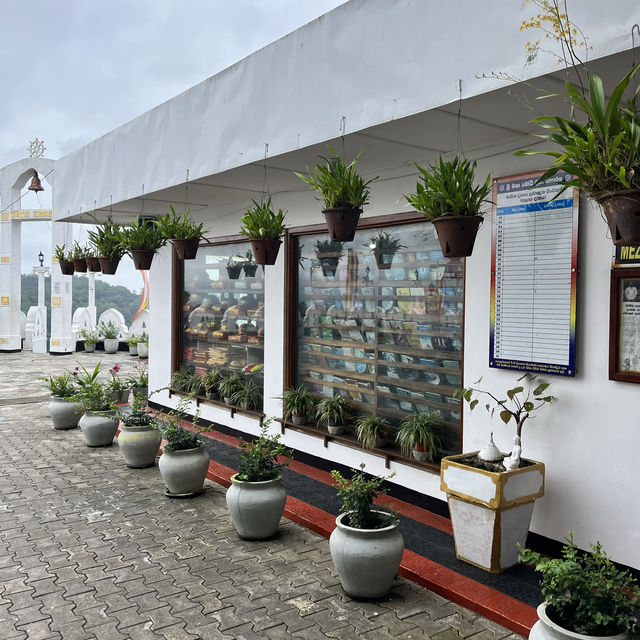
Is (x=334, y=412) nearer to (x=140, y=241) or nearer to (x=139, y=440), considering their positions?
(x=139, y=440)

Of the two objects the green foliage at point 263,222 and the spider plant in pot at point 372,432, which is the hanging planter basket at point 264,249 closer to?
the green foliage at point 263,222

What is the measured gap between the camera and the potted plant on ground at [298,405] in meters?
7.19

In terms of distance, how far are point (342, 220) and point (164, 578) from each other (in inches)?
114

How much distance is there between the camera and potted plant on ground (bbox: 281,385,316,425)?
23.6ft

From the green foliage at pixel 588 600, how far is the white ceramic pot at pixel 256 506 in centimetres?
255

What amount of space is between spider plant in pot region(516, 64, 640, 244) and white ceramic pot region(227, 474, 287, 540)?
10.8ft

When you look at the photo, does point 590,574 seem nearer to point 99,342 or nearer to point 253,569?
point 253,569

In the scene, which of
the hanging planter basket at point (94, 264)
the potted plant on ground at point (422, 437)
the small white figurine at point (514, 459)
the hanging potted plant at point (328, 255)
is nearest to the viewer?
the small white figurine at point (514, 459)

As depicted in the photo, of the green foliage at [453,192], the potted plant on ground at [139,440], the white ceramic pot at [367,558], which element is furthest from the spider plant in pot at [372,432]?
the green foliage at [453,192]

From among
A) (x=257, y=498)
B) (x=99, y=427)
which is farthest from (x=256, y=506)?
(x=99, y=427)

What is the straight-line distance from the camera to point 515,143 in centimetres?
483

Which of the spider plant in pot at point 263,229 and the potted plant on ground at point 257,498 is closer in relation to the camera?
the potted plant on ground at point 257,498

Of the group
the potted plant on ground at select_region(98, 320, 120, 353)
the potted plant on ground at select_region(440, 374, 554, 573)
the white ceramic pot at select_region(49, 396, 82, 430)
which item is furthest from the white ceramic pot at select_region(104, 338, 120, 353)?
the potted plant on ground at select_region(440, 374, 554, 573)

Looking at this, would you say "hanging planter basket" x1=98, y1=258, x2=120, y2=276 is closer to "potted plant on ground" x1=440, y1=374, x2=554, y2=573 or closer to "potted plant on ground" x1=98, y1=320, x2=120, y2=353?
"potted plant on ground" x1=440, y1=374, x2=554, y2=573
